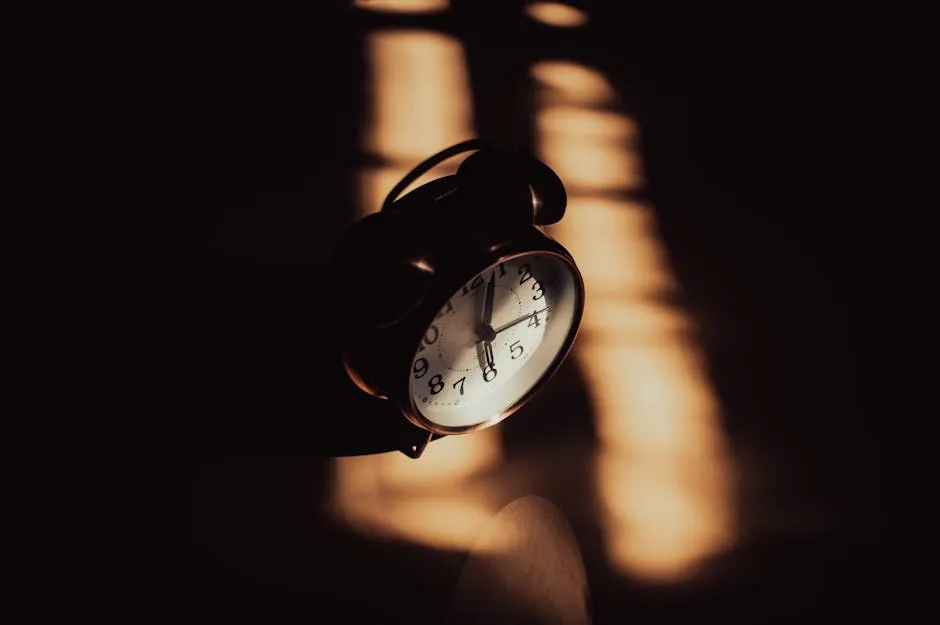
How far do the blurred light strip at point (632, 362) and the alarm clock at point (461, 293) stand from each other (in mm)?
184

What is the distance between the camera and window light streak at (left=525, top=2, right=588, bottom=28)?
1127 mm

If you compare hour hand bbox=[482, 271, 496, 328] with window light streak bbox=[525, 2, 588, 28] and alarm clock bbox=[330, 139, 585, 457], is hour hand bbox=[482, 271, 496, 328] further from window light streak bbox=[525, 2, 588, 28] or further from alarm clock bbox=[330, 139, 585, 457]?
window light streak bbox=[525, 2, 588, 28]

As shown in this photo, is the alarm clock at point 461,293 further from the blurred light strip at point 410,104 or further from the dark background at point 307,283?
the blurred light strip at point 410,104

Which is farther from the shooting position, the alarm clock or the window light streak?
the window light streak

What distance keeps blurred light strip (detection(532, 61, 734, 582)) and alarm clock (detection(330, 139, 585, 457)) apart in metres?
0.18

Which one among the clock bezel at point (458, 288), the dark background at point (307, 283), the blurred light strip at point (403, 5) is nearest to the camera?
the clock bezel at point (458, 288)

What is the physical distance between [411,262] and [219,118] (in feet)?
1.73

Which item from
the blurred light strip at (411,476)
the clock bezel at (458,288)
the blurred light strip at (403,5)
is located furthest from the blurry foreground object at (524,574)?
the blurred light strip at (403,5)

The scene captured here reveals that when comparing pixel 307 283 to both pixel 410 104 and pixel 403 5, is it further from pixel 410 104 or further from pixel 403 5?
pixel 403 5

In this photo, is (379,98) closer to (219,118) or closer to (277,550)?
(219,118)

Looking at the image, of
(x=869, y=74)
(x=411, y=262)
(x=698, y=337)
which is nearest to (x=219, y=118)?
(x=411, y=262)

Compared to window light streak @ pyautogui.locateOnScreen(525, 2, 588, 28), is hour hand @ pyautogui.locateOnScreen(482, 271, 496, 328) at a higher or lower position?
lower

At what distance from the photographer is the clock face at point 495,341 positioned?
0.59m

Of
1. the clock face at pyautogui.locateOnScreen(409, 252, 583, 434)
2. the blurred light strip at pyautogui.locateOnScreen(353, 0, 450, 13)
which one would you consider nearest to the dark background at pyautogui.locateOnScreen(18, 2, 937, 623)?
Result: the blurred light strip at pyautogui.locateOnScreen(353, 0, 450, 13)
